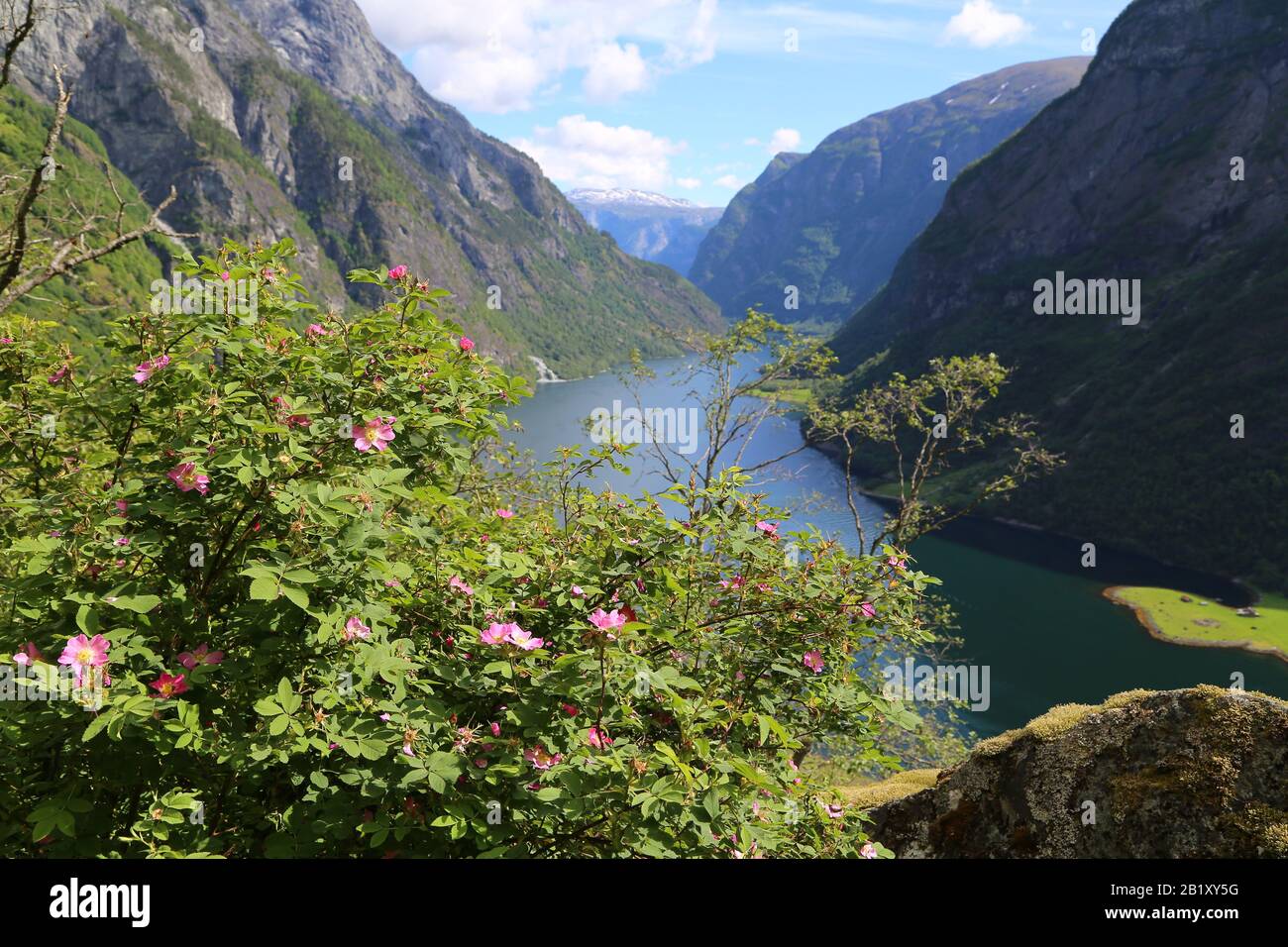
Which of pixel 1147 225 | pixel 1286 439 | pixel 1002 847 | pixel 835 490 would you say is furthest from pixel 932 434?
pixel 1147 225

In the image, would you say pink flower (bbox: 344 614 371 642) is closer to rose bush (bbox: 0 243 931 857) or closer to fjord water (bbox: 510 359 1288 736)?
rose bush (bbox: 0 243 931 857)

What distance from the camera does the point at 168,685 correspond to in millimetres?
3355

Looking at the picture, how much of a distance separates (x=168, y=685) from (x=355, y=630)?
2.86 feet

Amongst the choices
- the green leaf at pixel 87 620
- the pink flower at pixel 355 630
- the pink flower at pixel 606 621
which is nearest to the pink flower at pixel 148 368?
the green leaf at pixel 87 620

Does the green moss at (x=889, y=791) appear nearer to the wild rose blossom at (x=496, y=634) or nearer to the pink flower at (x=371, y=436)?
the wild rose blossom at (x=496, y=634)

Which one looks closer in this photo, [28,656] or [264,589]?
[264,589]

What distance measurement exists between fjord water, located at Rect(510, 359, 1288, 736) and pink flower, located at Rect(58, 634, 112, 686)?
3338cm

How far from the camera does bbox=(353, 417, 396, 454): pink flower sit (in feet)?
12.7

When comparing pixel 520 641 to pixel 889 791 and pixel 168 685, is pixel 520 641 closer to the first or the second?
pixel 168 685

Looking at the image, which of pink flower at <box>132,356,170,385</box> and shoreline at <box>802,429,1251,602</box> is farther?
shoreline at <box>802,429,1251,602</box>

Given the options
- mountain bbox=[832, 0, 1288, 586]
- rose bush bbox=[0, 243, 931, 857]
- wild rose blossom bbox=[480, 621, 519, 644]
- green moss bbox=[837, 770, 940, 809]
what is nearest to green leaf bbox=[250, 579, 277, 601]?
rose bush bbox=[0, 243, 931, 857]

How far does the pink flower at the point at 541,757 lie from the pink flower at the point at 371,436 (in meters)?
1.74

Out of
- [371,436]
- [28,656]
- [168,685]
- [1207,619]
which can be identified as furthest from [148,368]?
[1207,619]
